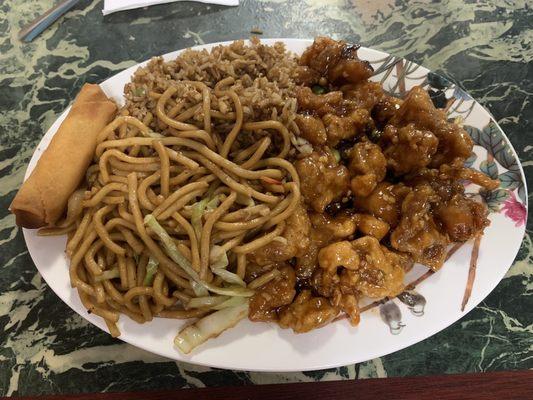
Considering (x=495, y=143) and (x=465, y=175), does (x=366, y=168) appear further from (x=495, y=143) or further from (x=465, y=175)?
(x=495, y=143)

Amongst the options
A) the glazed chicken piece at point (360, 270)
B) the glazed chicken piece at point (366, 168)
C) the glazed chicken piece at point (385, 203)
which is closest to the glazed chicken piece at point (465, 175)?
the glazed chicken piece at point (385, 203)

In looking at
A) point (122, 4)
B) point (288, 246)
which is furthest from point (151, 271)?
point (122, 4)

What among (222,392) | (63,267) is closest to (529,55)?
(222,392)

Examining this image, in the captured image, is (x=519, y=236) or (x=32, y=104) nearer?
(x=519, y=236)

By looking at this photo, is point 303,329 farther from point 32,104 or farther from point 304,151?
point 32,104

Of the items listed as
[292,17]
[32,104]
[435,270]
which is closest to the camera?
[435,270]

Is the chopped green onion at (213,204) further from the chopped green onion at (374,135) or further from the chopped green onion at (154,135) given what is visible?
the chopped green onion at (374,135)

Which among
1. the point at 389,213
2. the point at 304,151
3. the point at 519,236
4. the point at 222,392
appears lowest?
the point at 222,392

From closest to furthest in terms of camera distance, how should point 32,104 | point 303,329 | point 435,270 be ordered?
point 303,329, point 435,270, point 32,104
